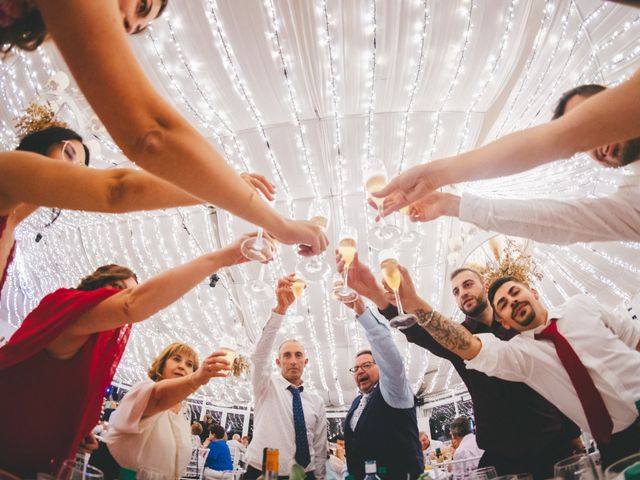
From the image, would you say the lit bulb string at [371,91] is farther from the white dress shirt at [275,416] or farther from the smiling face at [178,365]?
the smiling face at [178,365]

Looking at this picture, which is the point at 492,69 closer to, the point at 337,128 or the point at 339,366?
the point at 337,128

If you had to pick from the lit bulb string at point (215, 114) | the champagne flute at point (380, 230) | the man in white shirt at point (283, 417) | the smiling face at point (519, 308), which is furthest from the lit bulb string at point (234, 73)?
the smiling face at point (519, 308)

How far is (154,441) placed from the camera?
219 centimetres

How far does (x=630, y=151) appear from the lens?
1496 millimetres

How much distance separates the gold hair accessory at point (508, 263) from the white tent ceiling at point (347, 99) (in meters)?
0.29

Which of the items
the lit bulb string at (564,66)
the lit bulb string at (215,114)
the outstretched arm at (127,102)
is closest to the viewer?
the outstretched arm at (127,102)

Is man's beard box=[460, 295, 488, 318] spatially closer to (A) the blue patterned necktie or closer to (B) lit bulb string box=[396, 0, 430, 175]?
(A) the blue patterned necktie

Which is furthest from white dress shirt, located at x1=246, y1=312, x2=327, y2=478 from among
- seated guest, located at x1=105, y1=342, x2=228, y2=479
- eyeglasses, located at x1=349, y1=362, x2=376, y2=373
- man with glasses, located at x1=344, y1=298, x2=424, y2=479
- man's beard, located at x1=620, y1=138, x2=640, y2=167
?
man's beard, located at x1=620, y1=138, x2=640, y2=167

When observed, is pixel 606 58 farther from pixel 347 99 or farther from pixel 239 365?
pixel 239 365

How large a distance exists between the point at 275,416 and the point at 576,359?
2.06 metres

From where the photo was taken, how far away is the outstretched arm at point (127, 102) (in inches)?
25.2

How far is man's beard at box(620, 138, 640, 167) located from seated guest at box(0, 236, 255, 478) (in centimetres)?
172

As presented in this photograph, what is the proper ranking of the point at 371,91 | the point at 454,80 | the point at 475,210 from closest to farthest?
the point at 475,210 → the point at 454,80 → the point at 371,91


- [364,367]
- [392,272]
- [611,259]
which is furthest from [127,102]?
[611,259]
